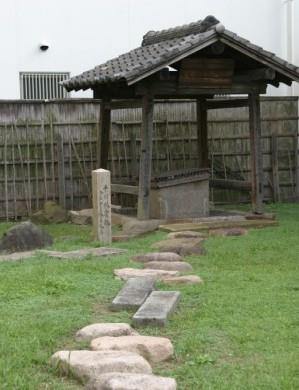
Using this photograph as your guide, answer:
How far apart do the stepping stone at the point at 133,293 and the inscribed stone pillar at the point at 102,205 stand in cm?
323

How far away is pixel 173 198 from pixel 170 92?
1714 mm

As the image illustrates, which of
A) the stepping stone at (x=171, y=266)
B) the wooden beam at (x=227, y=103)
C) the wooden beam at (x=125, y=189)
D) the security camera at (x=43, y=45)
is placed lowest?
the stepping stone at (x=171, y=266)

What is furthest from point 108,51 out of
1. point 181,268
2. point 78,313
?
point 78,313

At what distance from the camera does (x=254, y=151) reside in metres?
12.6

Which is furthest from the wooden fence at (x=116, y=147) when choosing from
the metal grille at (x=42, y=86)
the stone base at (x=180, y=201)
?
the stone base at (x=180, y=201)

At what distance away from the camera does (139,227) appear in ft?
37.8

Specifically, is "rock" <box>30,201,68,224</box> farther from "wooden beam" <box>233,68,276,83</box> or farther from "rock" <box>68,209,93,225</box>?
"wooden beam" <box>233,68,276,83</box>

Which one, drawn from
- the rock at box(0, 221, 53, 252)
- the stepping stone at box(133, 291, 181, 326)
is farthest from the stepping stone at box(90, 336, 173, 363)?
the rock at box(0, 221, 53, 252)

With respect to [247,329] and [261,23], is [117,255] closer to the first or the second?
[247,329]

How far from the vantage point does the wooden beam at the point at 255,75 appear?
1209 centimetres

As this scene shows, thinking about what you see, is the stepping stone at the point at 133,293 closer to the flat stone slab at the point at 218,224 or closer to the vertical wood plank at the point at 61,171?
the flat stone slab at the point at 218,224

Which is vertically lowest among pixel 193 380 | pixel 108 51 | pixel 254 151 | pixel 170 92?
pixel 193 380

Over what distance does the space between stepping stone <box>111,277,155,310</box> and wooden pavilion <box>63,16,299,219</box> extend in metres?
4.49

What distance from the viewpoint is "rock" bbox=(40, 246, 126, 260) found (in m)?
9.11
